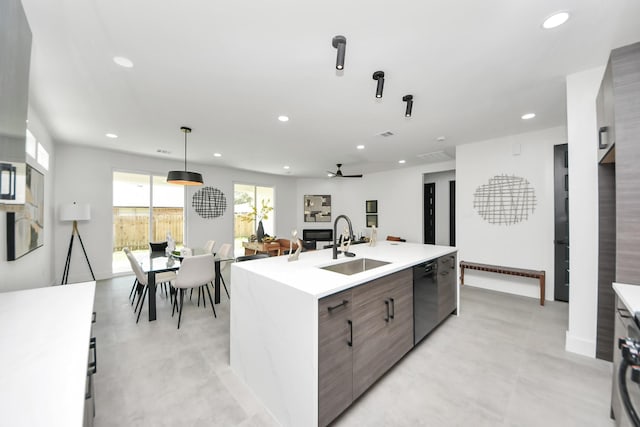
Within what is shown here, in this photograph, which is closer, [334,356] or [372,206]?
[334,356]

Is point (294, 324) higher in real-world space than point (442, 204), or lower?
lower

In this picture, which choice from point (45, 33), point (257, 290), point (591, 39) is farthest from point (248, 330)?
point (591, 39)

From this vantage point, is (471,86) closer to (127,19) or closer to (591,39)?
(591,39)

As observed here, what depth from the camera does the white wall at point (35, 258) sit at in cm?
218

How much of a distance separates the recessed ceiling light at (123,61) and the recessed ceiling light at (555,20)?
121 inches

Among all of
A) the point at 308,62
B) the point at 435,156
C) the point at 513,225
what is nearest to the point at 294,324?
the point at 308,62

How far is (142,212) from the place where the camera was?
217 inches

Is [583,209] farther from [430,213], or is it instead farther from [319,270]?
[430,213]

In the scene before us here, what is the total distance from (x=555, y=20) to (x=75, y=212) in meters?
6.51

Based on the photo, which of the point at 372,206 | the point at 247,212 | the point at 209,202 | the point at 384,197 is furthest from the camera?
the point at 372,206

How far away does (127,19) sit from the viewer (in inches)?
63.6

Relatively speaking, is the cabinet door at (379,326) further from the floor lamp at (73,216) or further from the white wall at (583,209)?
the floor lamp at (73,216)

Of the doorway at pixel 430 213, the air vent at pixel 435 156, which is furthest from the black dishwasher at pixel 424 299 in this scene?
the doorway at pixel 430 213

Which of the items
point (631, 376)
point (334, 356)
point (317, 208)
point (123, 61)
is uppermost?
point (123, 61)
